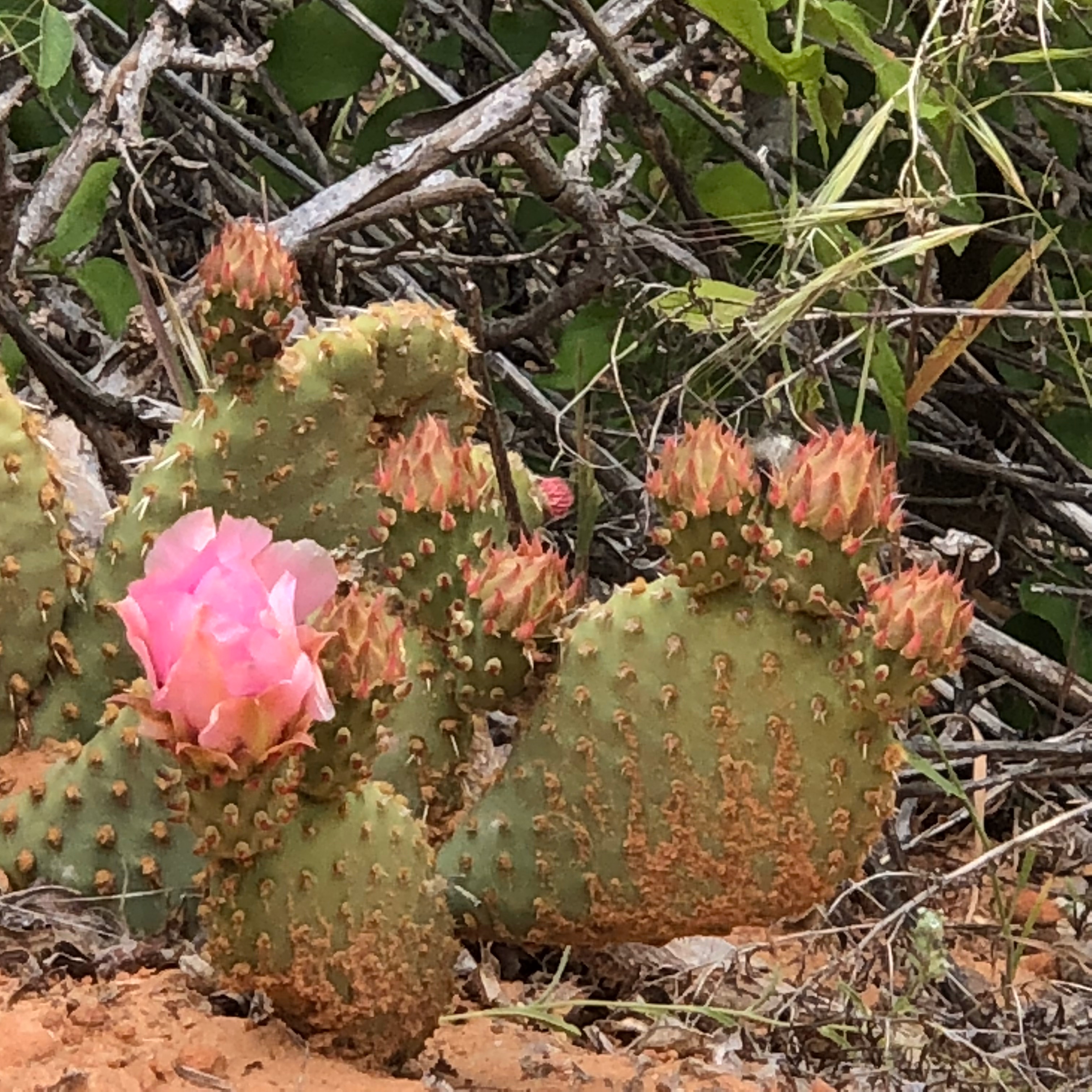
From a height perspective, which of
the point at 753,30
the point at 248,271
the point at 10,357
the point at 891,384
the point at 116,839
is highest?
the point at 753,30

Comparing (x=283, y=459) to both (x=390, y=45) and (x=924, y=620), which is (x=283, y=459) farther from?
(x=390, y=45)

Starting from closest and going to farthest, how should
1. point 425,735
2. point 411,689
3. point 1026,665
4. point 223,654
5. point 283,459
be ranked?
point 223,654 < point 411,689 < point 425,735 < point 283,459 < point 1026,665

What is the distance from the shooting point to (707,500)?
35.5 inches

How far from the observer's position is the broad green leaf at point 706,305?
1.38 m

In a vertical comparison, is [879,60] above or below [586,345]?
above

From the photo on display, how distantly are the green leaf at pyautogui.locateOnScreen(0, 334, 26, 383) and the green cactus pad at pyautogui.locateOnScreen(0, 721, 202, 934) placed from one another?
2.07ft

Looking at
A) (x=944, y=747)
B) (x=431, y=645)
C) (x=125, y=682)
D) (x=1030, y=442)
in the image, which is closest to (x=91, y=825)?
(x=125, y=682)

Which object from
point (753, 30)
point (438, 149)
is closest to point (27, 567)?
point (438, 149)

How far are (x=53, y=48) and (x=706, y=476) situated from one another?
0.85 meters

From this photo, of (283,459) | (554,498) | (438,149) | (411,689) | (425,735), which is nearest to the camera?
(411,689)

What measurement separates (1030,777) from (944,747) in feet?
0.27

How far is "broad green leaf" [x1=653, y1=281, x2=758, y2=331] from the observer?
54.4 inches

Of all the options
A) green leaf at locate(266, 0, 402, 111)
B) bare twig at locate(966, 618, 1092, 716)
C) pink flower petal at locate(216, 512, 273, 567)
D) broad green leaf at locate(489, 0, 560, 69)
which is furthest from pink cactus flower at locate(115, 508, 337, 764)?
broad green leaf at locate(489, 0, 560, 69)

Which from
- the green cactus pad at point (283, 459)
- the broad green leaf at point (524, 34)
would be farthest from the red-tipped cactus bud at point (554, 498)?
the broad green leaf at point (524, 34)
